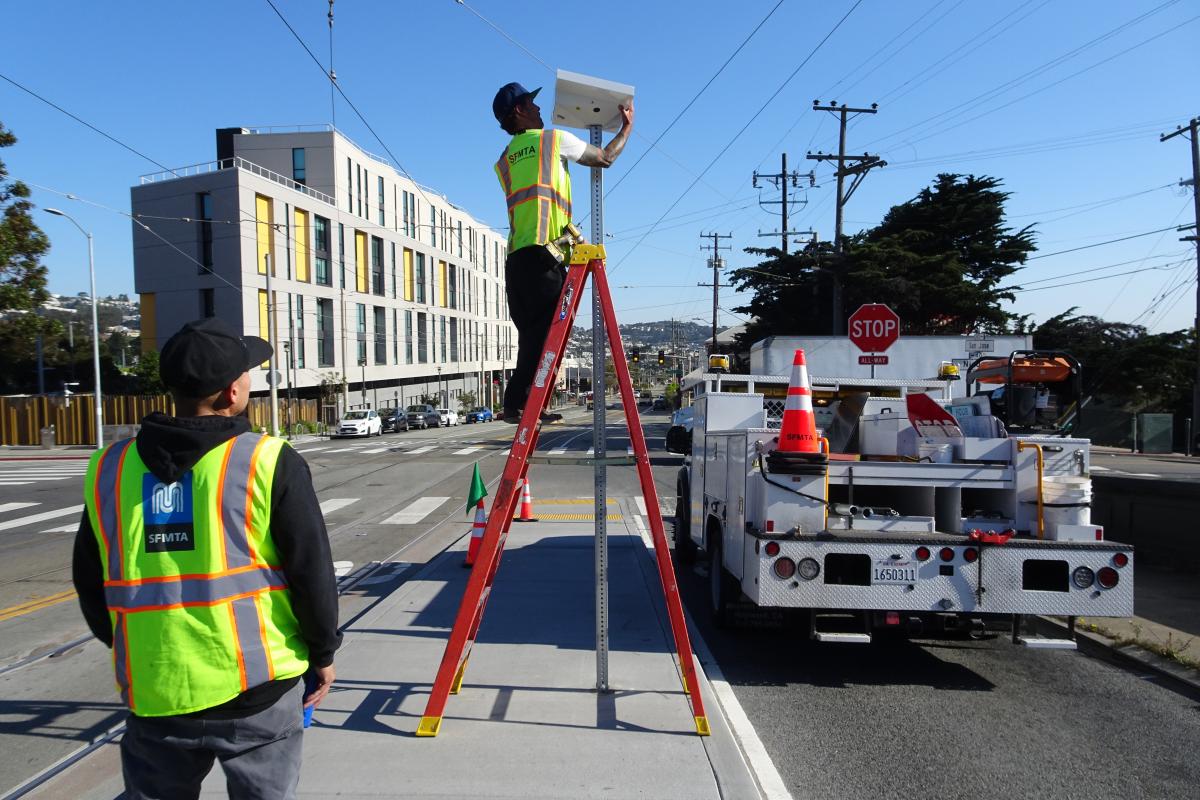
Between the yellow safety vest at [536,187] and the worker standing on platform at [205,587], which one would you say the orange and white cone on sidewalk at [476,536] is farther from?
the worker standing on platform at [205,587]

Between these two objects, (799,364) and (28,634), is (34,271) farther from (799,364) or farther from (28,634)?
(799,364)

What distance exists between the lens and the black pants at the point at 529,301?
4.70 meters

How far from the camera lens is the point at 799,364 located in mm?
5910

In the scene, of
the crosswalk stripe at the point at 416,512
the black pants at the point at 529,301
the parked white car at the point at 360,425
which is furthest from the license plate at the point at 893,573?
the parked white car at the point at 360,425

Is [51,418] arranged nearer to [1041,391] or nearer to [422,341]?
[422,341]

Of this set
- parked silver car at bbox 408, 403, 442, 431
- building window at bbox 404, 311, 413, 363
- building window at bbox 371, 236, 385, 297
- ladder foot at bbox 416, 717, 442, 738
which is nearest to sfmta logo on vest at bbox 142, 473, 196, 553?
ladder foot at bbox 416, 717, 442, 738

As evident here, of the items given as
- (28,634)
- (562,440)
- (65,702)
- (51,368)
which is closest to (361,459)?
(562,440)

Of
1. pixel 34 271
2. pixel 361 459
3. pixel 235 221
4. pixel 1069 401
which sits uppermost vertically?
pixel 235 221

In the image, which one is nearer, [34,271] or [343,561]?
[343,561]

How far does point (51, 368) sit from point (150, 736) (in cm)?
6389

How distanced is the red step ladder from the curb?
3716 mm

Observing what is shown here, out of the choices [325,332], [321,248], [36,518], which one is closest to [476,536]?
[36,518]

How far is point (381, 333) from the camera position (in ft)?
209

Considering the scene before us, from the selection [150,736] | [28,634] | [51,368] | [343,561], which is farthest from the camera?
[51,368]
